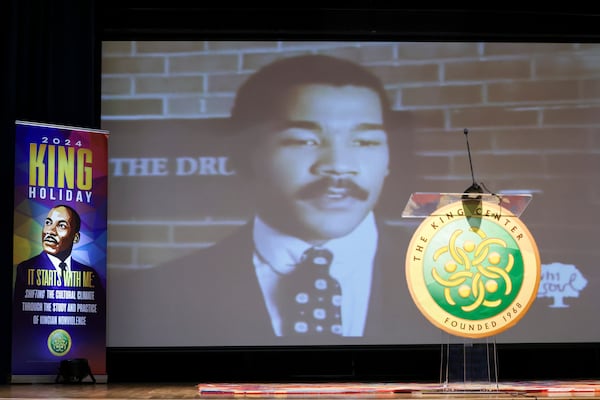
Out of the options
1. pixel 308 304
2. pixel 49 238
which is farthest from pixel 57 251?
pixel 308 304

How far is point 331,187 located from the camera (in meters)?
5.62

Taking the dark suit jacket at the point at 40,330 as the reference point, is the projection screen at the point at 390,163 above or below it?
above

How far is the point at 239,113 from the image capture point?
5680 millimetres

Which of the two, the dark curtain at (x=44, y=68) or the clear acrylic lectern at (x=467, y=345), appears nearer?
the clear acrylic lectern at (x=467, y=345)

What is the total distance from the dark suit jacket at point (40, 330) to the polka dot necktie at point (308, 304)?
1192 millimetres

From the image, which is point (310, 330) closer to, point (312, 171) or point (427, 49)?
point (312, 171)

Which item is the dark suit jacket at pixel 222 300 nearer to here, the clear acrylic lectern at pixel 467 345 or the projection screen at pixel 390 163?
the projection screen at pixel 390 163

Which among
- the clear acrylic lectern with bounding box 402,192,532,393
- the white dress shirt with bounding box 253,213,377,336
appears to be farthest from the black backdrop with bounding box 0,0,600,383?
the clear acrylic lectern with bounding box 402,192,532,393

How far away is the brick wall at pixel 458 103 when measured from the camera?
5691mm

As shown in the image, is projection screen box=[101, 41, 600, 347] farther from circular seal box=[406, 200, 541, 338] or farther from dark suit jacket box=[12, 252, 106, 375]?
circular seal box=[406, 200, 541, 338]

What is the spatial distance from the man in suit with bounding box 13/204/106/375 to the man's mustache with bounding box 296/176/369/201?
1.38 metres

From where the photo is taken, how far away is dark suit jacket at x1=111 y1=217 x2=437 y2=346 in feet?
18.2

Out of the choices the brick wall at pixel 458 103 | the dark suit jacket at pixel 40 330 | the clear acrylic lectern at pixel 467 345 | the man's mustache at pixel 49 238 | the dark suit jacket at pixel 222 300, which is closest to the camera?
the clear acrylic lectern at pixel 467 345
